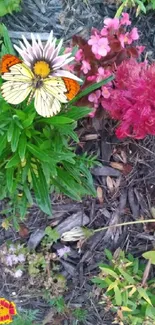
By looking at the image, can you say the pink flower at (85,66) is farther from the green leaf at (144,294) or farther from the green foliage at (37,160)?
the green leaf at (144,294)

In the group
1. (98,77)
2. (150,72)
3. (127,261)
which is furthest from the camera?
(127,261)

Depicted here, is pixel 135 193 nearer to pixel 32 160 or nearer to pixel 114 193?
pixel 114 193

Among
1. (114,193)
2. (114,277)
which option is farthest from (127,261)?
(114,193)

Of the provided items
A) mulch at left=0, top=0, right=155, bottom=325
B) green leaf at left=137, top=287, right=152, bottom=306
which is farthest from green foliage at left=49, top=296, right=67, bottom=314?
green leaf at left=137, top=287, right=152, bottom=306

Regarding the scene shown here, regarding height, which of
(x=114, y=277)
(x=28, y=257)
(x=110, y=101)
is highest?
(x=110, y=101)

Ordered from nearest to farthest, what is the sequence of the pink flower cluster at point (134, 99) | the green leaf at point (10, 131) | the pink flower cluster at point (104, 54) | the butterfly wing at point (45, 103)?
the butterfly wing at point (45, 103) < the green leaf at point (10, 131) < the pink flower cluster at point (134, 99) < the pink flower cluster at point (104, 54)

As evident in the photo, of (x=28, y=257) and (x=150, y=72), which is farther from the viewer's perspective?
(x=28, y=257)

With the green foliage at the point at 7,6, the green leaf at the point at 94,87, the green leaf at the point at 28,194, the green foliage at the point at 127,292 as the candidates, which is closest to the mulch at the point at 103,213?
the green foliage at the point at 127,292

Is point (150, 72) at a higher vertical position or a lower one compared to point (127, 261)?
higher
